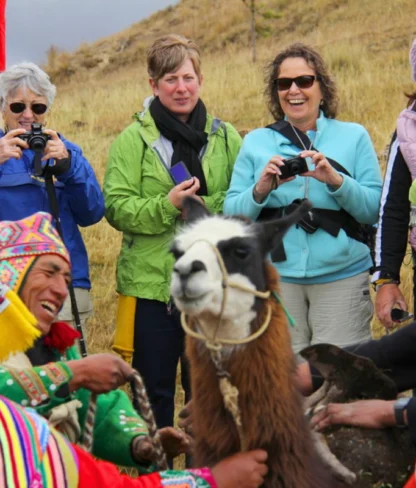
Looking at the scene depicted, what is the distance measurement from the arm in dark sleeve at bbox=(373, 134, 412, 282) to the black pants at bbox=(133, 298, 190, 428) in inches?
45.3

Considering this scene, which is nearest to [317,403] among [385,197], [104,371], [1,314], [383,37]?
[104,371]

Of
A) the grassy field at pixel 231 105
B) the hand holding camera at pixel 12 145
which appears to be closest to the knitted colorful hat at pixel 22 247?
the hand holding camera at pixel 12 145

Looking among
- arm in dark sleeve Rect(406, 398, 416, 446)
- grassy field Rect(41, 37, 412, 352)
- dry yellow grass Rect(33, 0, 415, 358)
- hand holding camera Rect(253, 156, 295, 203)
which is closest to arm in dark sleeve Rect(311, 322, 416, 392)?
arm in dark sleeve Rect(406, 398, 416, 446)

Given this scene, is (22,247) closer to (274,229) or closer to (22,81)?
(274,229)

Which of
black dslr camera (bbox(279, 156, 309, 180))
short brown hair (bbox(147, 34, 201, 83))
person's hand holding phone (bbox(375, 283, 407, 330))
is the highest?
short brown hair (bbox(147, 34, 201, 83))

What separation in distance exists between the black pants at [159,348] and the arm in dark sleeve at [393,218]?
1.15 metres

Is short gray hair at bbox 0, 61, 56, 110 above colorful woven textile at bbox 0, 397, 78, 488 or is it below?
above

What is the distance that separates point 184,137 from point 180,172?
0.76 ft

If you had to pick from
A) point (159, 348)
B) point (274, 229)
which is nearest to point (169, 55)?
point (159, 348)

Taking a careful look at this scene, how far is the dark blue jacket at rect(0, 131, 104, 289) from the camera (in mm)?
4414

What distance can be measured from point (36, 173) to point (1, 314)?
1790mm

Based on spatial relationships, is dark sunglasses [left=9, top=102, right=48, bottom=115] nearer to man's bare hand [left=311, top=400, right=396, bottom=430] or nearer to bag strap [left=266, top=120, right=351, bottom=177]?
bag strap [left=266, top=120, right=351, bottom=177]

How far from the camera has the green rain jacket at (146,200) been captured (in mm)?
4547

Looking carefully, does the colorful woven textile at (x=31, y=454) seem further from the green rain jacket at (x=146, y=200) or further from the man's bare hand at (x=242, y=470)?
the green rain jacket at (x=146, y=200)
